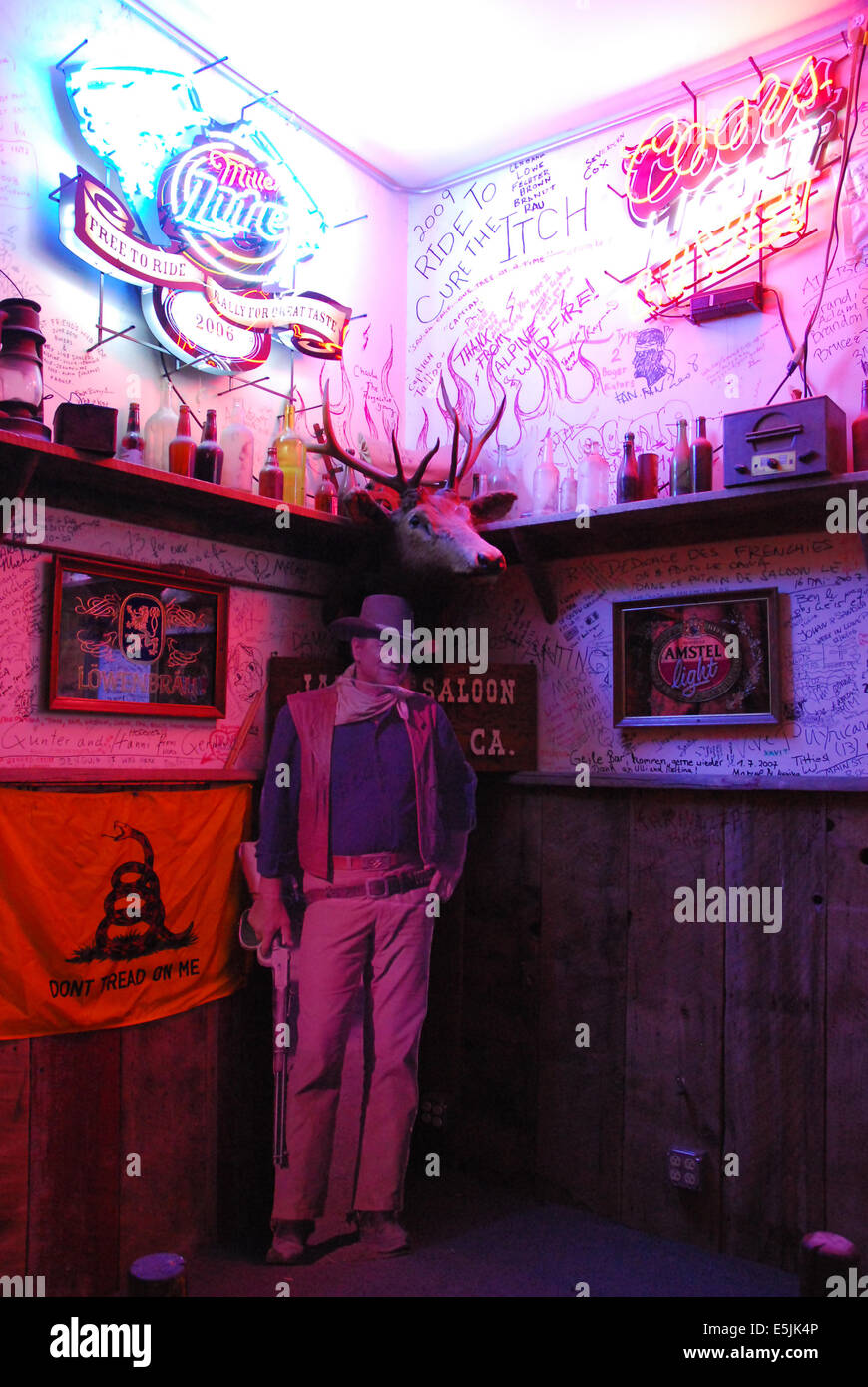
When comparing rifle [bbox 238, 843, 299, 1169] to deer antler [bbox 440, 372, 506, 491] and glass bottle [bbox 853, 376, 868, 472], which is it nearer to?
deer antler [bbox 440, 372, 506, 491]

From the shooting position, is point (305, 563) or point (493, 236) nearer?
point (305, 563)

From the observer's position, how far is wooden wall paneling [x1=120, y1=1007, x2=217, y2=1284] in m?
3.25

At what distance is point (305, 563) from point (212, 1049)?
186 centimetres

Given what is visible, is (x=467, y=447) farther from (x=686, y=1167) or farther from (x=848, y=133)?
(x=686, y=1167)

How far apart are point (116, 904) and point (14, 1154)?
29.8 inches

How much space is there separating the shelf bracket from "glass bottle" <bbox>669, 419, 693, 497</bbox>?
0.62 metres

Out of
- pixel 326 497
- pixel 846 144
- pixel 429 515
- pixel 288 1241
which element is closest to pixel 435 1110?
pixel 288 1241

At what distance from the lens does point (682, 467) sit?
141 inches

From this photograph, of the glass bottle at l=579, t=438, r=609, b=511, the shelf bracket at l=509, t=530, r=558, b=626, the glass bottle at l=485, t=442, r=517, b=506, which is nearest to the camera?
the glass bottle at l=579, t=438, r=609, b=511

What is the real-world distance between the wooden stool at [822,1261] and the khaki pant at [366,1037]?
1513 mm

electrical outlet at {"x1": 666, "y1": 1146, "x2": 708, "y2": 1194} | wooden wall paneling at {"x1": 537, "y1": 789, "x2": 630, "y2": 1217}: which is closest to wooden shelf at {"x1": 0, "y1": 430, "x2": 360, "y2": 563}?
wooden wall paneling at {"x1": 537, "y1": 789, "x2": 630, "y2": 1217}
